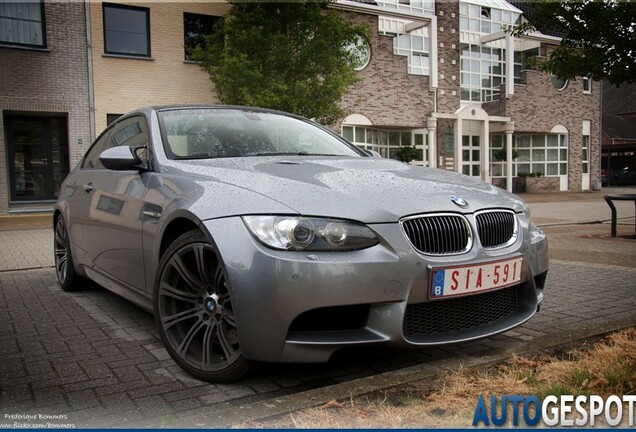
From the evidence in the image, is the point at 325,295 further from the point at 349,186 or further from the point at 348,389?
the point at 349,186

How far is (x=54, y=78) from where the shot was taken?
53.7 ft

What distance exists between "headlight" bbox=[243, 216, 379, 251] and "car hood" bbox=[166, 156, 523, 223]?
0.04m

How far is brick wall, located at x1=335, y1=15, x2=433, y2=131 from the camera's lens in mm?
23531

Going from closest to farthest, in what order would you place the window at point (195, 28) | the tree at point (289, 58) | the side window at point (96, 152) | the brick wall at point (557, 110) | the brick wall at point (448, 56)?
1. the side window at point (96, 152)
2. the tree at point (289, 58)
3. the window at point (195, 28)
4. the brick wall at point (448, 56)
5. the brick wall at point (557, 110)

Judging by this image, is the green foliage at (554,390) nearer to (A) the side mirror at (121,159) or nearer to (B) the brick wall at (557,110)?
(A) the side mirror at (121,159)

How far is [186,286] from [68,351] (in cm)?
109

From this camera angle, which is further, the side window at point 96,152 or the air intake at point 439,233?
the side window at point 96,152

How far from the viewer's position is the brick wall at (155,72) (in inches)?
675

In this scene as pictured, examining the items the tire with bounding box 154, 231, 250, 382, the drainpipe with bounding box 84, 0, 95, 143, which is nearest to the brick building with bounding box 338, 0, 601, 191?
the drainpipe with bounding box 84, 0, 95, 143

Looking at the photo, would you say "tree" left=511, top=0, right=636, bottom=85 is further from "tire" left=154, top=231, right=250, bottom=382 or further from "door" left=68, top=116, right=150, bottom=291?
"tire" left=154, top=231, right=250, bottom=382

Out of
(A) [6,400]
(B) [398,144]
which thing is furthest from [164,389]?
(B) [398,144]

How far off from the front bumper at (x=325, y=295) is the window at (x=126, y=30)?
656 inches

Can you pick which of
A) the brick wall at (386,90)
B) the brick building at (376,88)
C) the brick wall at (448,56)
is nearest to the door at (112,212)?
the brick building at (376,88)

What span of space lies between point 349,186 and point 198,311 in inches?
39.9
